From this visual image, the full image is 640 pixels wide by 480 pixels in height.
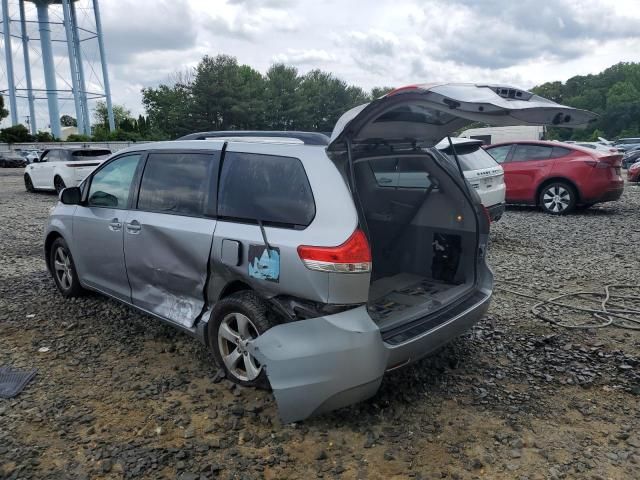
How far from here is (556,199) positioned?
10.6m

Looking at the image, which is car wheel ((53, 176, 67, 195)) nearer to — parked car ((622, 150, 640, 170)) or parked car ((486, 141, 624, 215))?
parked car ((486, 141, 624, 215))

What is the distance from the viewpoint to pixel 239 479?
2.64 meters

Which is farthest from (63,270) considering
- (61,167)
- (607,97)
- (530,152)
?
(607,97)

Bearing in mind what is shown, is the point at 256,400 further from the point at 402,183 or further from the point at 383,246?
the point at 402,183

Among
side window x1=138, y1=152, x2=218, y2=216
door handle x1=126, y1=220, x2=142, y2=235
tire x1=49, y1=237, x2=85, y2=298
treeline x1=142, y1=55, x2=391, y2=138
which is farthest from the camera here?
treeline x1=142, y1=55, x2=391, y2=138

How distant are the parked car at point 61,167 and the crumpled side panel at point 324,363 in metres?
13.4

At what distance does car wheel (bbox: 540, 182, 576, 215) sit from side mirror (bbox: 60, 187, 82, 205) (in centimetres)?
902

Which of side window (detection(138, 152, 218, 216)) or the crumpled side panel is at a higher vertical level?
side window (detection(138, 152, 218, 216))

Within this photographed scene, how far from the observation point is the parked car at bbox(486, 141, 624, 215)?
399 inches

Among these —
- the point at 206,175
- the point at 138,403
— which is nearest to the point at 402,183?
the point at 206,175

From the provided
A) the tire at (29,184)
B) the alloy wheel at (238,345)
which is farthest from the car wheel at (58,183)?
the alloy wheel at (238,345)

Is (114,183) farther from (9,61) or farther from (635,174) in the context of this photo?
(9,61)

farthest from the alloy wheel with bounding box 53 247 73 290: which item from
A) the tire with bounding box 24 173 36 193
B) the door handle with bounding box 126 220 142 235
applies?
the tire with bounding box 24 173 36 193

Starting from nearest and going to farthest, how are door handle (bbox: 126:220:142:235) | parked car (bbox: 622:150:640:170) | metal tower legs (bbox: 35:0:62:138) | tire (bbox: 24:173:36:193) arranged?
door handle (bbox: 126:220:142:235) < tire (bbox: 24:173:36:193) < parked car (bbox: 622:150:640:170) < metal tower legs (bbox: 35:0:62:138)
